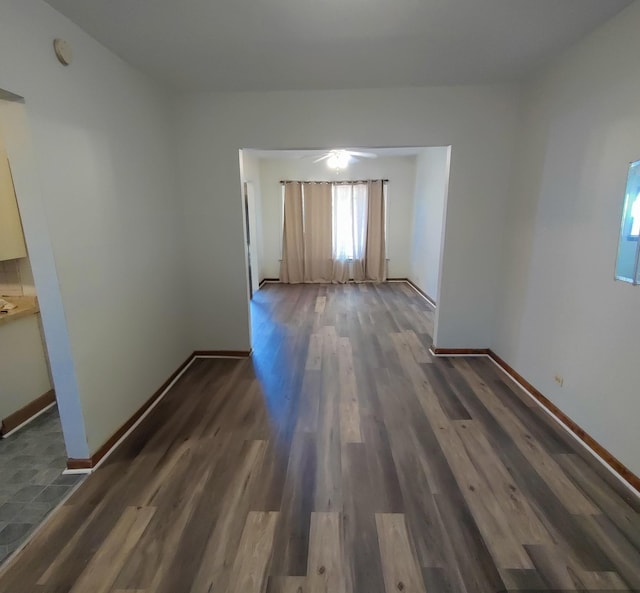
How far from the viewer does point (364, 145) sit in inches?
117

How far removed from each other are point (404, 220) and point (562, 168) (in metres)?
4.59

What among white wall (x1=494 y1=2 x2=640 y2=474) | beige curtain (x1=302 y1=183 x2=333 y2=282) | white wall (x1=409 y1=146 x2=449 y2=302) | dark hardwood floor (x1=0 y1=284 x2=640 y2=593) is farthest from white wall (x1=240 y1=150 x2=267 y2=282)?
white wall (x1=494 y1=2 x2=640 y2=474)

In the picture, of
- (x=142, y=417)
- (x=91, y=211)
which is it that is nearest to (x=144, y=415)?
(x=142, y=417)

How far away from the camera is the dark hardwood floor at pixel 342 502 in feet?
4.49

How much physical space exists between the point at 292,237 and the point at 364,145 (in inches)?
159

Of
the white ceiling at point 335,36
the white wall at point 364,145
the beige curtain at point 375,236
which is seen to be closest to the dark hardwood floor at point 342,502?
the white wall at point 364,145

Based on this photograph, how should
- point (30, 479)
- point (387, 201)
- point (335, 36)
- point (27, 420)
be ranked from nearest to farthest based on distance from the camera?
point (30, 479)
point (335, 36)
point (27, 420)
point (387, 201)

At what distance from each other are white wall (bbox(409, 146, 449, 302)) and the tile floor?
4.38 metres

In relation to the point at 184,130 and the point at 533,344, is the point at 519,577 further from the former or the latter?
the point at 184,130

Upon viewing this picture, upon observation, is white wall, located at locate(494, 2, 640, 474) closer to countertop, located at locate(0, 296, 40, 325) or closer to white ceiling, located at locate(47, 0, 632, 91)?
white ceiling, located at locate(47, 0, 632, 91)

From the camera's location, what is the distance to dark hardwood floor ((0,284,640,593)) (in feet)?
4.49

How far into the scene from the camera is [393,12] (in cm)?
177

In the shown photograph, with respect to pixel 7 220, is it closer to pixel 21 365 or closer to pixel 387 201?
pixel 21 365

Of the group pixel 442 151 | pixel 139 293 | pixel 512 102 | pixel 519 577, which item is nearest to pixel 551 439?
pixel 519 577
